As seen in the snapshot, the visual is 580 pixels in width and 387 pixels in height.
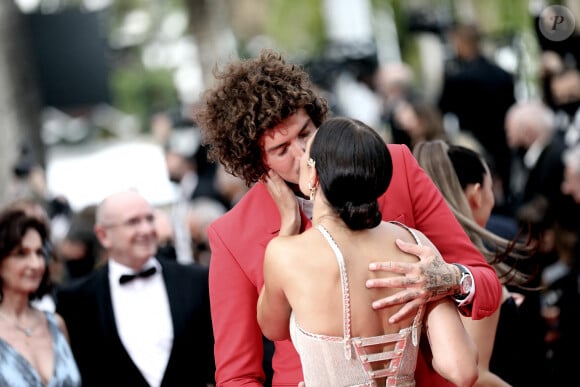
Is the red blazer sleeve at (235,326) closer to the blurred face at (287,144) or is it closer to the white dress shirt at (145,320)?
the blurred face at (287,144)

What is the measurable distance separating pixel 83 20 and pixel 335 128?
11627mm

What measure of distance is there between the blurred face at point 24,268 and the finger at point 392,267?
3118mm

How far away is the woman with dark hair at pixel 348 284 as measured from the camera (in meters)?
3.26

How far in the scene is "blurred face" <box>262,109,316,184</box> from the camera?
12.9ft

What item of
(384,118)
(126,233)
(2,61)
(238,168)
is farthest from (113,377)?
(2,61)

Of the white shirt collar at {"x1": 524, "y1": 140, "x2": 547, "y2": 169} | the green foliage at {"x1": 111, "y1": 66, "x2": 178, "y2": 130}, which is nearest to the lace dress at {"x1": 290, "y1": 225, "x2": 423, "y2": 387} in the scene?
the white shirt collar at {"x1": 524, "y1": 140, "x2": 547, "y2": 169}

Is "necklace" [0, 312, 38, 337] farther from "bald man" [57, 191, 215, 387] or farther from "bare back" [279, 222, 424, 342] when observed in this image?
"bare back" [279, 222, 424, 342]

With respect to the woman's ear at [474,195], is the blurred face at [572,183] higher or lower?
lower

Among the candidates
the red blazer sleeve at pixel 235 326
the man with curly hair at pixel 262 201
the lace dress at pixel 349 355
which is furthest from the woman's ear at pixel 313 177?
the red blazer sleeve at pixel 235 326

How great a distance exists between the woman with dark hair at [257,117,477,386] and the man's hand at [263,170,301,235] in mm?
303

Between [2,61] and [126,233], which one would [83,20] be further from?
[126,233]

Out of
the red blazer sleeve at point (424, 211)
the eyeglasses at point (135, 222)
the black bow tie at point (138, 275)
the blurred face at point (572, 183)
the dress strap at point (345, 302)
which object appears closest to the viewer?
the dress strap at point (345, 302)

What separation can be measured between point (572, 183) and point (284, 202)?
167 inches

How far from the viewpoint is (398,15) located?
20719mm
